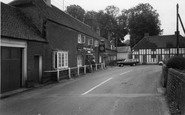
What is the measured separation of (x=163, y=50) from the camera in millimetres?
44969

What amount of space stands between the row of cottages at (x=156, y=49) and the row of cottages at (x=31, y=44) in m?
30.6

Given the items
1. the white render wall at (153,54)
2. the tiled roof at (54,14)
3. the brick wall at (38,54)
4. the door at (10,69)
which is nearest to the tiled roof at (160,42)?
the white render wall at (153,54)

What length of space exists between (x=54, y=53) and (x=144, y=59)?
35.5 m

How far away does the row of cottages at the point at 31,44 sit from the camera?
1072cm

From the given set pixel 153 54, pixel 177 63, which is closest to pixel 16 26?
pixel 177 63

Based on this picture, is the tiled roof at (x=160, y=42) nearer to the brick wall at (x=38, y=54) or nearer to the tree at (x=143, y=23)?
A: the tree at (x=143, y=23)

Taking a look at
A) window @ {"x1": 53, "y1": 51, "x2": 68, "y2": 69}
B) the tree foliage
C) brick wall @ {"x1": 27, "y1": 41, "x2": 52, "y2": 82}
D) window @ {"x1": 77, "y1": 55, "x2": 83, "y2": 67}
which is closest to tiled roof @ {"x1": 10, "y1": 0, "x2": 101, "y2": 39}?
brick wall @ {"x1": 27, "y1": 41, "x2": 52, "y2": 82}

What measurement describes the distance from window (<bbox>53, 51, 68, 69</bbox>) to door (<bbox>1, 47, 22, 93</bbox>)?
15.0ft

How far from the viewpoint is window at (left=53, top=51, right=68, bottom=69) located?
1609cm

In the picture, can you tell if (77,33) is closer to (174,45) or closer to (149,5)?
(174,45)

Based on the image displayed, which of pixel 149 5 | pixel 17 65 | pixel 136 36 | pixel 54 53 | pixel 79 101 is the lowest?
pixel 79 101

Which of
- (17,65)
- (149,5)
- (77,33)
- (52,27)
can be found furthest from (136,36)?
(17,65)

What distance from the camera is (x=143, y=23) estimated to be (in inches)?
2413

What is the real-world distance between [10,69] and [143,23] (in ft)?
191
